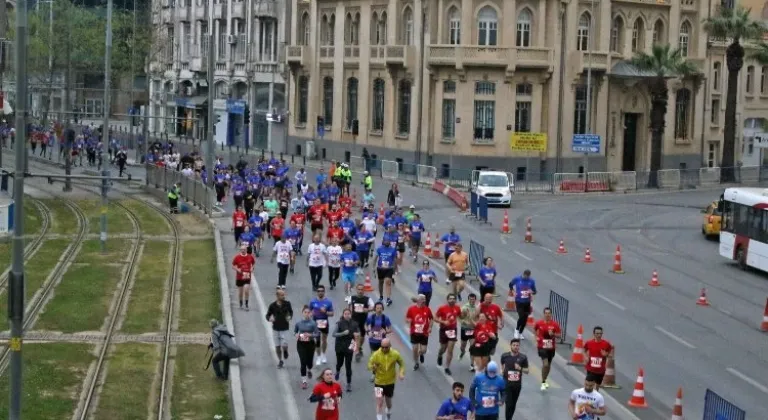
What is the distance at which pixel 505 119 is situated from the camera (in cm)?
6931

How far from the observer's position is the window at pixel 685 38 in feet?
253

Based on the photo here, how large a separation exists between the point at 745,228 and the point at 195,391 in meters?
21.8

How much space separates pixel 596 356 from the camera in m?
21.3

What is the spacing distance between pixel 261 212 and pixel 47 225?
1010 cm

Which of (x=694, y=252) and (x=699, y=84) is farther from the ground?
(x=699, y=84)

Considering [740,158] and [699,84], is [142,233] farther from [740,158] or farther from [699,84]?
[740,158]

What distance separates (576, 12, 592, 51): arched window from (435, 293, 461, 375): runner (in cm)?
4982

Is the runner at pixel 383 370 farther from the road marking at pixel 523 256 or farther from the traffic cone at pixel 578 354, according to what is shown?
the road marking at pixel 523 256

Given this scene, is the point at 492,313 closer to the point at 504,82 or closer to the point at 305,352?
the point at 305,352

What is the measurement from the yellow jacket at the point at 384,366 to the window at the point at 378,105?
55270 millimetres

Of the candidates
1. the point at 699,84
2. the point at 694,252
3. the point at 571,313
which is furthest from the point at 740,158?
the point at 571,313

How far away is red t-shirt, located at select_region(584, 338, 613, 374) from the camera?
21312mm

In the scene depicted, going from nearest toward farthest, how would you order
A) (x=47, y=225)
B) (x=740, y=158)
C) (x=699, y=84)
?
1. (x=47, y=225)
2. (x=699, y=84)
3. (x=740, y=158)

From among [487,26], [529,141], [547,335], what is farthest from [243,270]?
[487,26]
